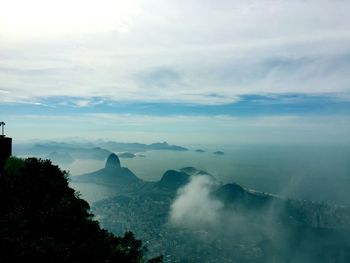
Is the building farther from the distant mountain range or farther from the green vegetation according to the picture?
the distant mountain range

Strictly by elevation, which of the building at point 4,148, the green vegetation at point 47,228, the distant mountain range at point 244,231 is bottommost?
the distant mountain range at point 244,231

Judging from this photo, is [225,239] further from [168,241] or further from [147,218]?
[147,218]

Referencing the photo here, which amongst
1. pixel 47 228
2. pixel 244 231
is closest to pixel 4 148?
pixel 47 228

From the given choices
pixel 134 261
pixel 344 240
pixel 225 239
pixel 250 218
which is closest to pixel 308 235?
pixel 344 240

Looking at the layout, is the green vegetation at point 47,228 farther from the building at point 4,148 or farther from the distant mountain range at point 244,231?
the distant mountain range at point 244,231

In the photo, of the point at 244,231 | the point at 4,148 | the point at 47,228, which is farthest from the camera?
the point at 244,231

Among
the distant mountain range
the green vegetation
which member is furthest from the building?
the distant mountain range

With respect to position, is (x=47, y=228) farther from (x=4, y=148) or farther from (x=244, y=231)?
(x=244, y=231)

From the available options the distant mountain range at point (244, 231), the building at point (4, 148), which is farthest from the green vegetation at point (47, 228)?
the distant mountain range at point (244, 231)

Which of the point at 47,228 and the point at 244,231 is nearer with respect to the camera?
the point at 47,228
